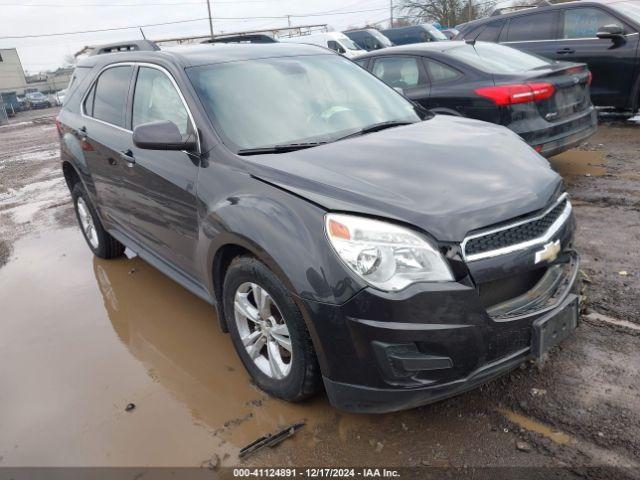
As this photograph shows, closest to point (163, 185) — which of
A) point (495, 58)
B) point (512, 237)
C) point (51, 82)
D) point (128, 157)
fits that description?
point (128, 157)

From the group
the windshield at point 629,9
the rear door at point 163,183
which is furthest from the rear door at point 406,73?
the windshield at point 629,9

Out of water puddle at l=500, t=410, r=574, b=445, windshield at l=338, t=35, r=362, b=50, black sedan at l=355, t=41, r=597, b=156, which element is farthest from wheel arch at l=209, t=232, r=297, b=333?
windshield at l=338, t=35, r=362, b=50

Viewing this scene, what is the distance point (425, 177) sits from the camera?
2461 millimetres

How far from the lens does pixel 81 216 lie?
545cm

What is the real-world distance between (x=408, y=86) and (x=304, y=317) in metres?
4.71

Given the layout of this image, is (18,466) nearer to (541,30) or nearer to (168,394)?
(168,394)

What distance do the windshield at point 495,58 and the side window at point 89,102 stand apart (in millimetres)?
3776

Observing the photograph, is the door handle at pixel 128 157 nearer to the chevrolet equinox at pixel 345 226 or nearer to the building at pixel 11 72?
the chevrolet equinox at pixel 345 226

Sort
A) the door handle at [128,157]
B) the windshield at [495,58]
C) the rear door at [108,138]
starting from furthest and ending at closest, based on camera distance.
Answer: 1. the windshield at [495,58]
2. the rear door at [108,138]
3. the door handle at [128,157]

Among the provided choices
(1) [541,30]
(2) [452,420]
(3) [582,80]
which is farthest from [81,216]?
(1) [541,30]

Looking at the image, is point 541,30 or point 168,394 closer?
point 168,394

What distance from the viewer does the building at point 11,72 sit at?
64.1 meters

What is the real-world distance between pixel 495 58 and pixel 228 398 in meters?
4.81

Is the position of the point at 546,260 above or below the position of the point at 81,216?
above
